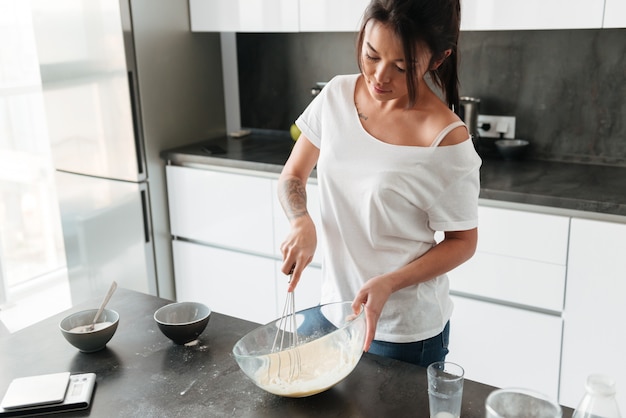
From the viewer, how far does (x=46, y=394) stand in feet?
3.85

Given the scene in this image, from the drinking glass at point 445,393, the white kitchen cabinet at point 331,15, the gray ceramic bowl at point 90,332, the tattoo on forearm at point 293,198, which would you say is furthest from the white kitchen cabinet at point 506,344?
the gray ceramic bowl at point 90,332

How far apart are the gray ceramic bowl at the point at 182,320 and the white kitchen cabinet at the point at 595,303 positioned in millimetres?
1240

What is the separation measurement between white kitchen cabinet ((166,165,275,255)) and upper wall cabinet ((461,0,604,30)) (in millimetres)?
998

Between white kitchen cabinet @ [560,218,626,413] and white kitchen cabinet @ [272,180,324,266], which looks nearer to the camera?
white kitchen cabinet @ [560,218,626,413]

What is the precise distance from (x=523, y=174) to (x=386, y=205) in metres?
1.17

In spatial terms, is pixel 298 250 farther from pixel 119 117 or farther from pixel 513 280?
pixel 119 117

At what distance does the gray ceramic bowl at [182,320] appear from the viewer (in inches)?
52.5

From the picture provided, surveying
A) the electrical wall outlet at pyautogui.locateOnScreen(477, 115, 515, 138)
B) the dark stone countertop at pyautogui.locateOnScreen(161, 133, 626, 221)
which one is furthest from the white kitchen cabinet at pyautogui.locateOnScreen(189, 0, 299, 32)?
the electrical wall outlet at pyautogui.locateOnScreen(477, 115, 515, 138)

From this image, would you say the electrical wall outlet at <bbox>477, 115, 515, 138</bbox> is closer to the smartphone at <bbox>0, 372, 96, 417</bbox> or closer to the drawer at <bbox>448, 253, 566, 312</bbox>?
the drawer at <bbox>448, 253, 566, 312</bbox>

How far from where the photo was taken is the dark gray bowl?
100 inches

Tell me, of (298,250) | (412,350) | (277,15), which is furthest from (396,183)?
(277,15)

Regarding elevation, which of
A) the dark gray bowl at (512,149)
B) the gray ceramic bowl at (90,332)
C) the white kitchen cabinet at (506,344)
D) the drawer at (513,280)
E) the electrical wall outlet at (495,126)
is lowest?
the white kitchen cabinet at (506,344)

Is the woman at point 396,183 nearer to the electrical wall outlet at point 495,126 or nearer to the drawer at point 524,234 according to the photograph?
the drawer at point 524,234

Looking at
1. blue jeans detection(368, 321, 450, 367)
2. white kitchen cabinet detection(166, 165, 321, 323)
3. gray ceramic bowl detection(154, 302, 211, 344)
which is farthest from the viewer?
white kitchen cabinet detection(166, 165, 321, 323)
